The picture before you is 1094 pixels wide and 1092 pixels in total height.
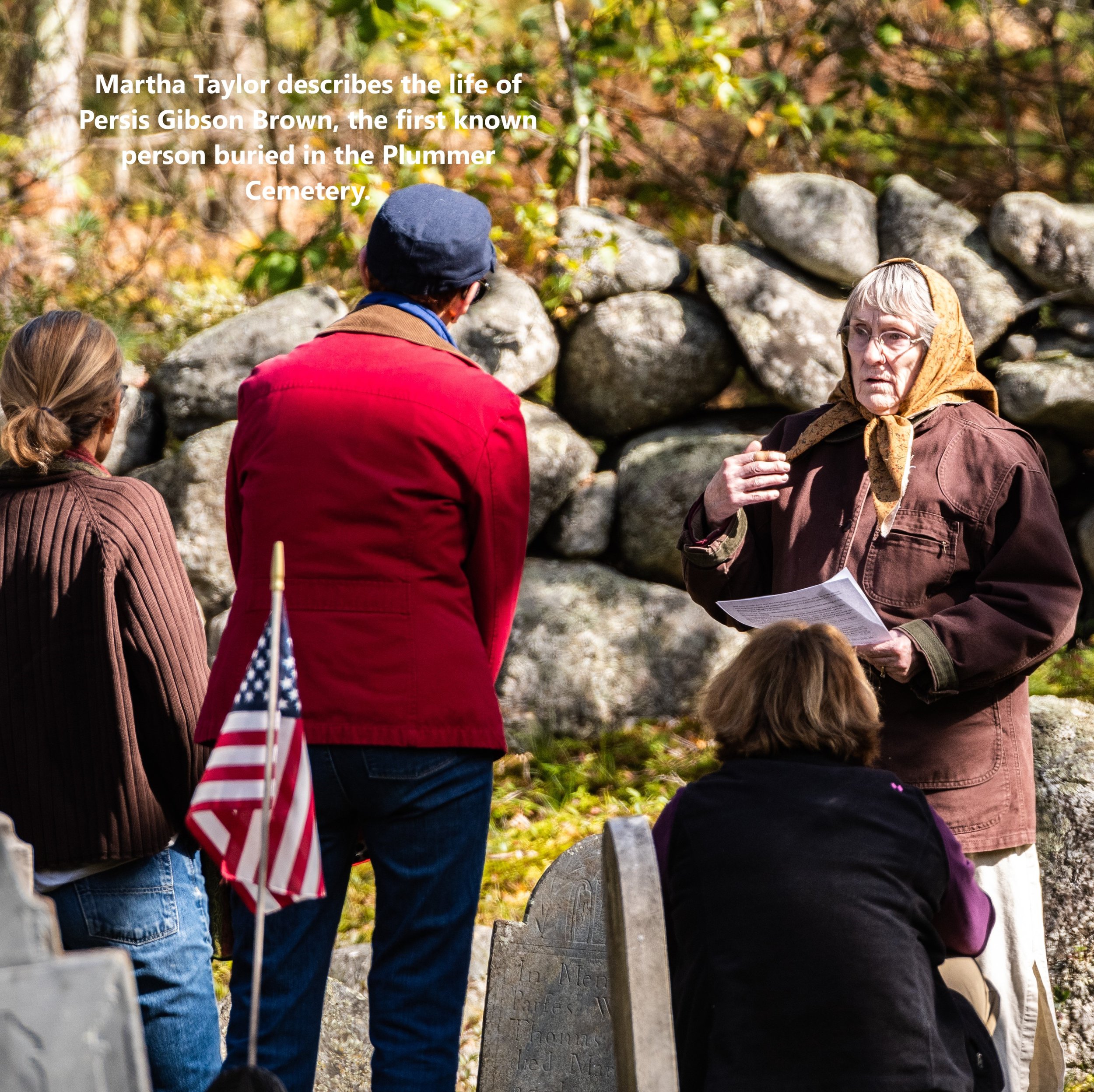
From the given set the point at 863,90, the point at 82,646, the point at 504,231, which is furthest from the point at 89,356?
the point at 863,90

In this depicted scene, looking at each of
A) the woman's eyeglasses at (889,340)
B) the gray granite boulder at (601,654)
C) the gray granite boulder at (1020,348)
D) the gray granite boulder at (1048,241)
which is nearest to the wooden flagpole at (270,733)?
the woman's eyeglasses at (889,340)

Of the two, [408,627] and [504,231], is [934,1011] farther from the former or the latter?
[504,231]

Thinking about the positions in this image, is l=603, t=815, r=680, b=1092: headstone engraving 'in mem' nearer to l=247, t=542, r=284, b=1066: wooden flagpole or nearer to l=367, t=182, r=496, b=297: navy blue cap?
l=247, t=542, r=284, b=1066: wooden flagpole

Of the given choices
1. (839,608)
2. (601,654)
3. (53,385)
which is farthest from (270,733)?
(601,654)

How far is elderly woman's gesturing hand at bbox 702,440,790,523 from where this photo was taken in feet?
8.69

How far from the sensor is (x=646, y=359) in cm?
572

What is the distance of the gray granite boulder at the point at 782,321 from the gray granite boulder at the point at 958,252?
1.40ft

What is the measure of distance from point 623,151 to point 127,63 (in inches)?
183

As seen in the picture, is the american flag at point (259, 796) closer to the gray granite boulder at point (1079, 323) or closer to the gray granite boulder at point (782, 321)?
the gray granite boulder at point (782, 321)

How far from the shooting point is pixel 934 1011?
197 centimetres

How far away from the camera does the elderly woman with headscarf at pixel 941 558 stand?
2.47 meters

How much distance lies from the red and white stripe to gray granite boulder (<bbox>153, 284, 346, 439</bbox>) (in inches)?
150

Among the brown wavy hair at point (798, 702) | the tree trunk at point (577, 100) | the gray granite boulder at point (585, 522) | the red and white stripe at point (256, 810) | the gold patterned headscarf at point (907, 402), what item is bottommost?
the gray granite boulder at point (585, 522)

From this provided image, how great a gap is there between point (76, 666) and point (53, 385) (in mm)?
563
